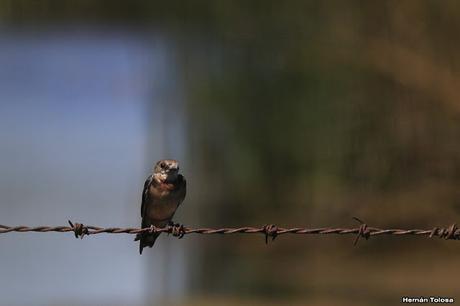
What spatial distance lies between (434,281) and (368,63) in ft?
10.7

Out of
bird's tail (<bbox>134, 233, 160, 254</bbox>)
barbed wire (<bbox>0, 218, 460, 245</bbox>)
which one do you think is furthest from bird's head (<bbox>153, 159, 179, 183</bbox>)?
barbed wire (<bbox>0, 218, 460, 245</bbox>)

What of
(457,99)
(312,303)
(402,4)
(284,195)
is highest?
(402,4)

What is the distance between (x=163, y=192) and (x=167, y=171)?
90 millimetres

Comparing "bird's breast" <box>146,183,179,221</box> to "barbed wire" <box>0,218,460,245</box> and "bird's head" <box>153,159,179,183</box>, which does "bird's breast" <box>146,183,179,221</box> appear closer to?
"bird's head" <box>153,159,179,183</box>

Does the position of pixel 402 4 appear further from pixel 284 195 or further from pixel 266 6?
pixel 284 195

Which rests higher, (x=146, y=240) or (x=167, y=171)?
(x=167, y=171)

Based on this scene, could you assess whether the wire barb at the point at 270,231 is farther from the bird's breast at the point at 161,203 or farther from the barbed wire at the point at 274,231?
the bird's breast at the point at 161,203

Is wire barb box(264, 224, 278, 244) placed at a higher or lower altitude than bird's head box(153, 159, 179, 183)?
lower

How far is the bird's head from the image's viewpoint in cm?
354

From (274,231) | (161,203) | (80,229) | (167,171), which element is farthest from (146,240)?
(274,231)

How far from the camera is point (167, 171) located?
140 inches

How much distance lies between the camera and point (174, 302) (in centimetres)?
1054

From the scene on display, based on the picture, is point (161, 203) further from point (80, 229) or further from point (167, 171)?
point (80, 229)

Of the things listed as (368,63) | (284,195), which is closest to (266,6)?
(368,63)
